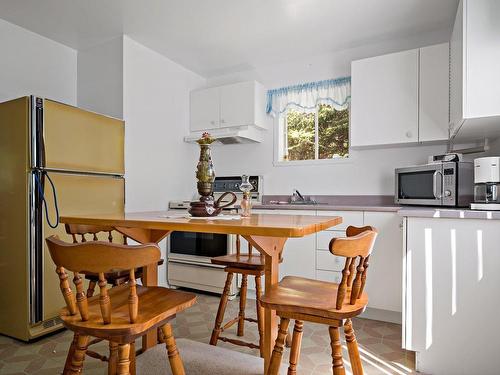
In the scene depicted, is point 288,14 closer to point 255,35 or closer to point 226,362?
point 255,35

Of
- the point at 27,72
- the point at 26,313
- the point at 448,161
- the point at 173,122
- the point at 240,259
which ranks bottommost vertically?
the point at 26,313

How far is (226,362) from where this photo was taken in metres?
1.84

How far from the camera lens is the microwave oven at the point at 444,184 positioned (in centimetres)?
231

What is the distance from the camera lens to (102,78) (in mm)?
3234

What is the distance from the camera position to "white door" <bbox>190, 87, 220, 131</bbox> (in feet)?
12.3

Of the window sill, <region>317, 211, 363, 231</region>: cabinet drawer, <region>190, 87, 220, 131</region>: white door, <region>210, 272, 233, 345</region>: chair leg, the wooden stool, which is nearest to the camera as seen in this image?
the wooden stool

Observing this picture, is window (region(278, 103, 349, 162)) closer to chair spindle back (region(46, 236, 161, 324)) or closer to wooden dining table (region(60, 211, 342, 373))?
wooden dining table (region(60, 211, 342, 373))

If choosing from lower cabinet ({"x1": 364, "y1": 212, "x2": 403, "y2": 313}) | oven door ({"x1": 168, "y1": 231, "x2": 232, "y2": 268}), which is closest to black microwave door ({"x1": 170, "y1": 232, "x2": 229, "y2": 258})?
oven door ({"x1": 168, "y1": 231, "x2": 232, "y2": 268})

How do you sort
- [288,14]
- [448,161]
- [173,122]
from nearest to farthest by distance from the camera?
[448,161]
[288,14]
[173,122]

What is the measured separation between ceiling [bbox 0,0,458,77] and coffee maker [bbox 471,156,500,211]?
1348 mm

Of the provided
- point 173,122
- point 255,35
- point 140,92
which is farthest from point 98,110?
point 255,35

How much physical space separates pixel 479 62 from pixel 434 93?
0.68 m

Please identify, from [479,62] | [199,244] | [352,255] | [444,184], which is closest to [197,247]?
[199,244]

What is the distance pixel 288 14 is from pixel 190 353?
101 inches
